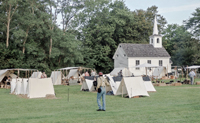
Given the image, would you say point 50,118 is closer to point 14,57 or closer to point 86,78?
point 86,78

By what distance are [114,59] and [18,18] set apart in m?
→ 22.4

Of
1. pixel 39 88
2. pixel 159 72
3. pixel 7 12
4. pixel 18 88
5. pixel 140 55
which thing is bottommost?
pixel 18 88

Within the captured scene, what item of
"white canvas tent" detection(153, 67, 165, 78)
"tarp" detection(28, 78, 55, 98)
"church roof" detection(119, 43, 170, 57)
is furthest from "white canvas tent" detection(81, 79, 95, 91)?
"church roof" detection(119, 43, 170, 57)

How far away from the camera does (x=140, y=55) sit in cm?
5438

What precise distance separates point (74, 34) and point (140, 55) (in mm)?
14003

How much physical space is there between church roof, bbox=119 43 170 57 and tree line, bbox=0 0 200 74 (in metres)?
3.94

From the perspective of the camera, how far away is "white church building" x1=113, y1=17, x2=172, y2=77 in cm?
5397

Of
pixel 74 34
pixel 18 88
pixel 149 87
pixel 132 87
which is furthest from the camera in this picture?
pixel 74 34

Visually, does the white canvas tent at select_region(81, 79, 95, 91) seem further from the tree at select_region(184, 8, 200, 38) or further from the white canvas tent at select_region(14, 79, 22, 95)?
the tree at select_region(184, 8, 200, 38)

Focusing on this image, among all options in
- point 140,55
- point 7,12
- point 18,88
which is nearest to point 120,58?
point 140,55

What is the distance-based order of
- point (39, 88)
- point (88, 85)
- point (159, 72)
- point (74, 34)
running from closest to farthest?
point (39, 88) < point (88, 85) < point (159, 72) < point (74, 34)

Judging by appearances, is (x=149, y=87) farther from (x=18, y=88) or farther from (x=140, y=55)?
(x=140, y=55)

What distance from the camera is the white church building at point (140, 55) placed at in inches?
2125

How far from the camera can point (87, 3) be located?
172 feet
